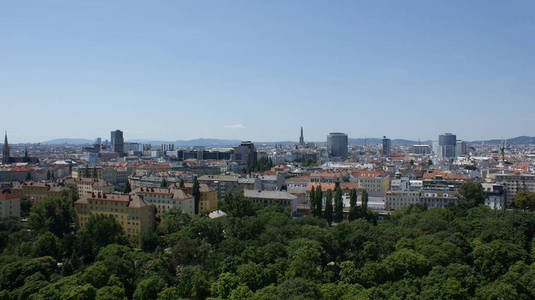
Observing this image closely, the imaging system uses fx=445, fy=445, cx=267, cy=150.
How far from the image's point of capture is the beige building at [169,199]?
50.3 meters

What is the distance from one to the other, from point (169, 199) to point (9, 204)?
17551mm

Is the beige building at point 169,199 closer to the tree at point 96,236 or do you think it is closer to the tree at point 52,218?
the tree at point 52,218

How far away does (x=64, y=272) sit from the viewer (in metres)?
33.6

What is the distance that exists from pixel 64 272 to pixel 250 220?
53.5ft

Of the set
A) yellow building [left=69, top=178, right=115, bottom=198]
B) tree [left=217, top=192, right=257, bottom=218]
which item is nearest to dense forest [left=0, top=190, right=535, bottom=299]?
tree [left=217, top=192, right=257, bottom=218]

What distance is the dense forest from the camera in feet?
92.2

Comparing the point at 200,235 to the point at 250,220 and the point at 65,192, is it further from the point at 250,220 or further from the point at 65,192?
the point at 65,192

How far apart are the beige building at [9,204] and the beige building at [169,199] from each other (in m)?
13.9

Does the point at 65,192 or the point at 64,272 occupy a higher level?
the point at 65,192

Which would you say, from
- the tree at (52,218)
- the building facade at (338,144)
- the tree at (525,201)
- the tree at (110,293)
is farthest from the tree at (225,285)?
the building facade at (338,144)

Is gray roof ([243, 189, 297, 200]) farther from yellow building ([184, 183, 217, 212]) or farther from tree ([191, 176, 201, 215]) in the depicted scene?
tree ([191, 176, 201, 215])

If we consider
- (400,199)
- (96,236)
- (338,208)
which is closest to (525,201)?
(400,199)

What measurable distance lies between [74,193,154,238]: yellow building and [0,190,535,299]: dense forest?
1.56 m

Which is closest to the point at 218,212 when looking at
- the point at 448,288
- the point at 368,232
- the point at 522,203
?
the point at 368,232
